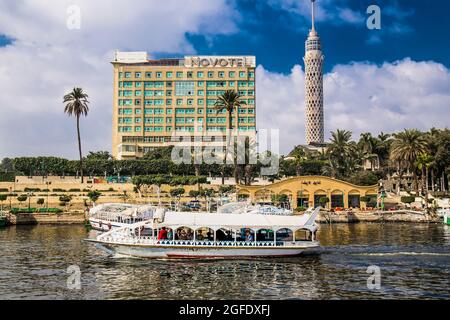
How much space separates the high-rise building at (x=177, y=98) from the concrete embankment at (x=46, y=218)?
279 ft

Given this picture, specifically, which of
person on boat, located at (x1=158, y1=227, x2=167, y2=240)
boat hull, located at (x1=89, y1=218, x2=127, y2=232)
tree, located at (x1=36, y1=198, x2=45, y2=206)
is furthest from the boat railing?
tree, located at (x1=36, y1=198, x2=45, y2=206)

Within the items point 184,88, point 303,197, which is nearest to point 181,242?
point 303,197

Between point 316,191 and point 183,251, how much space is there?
64489 mm

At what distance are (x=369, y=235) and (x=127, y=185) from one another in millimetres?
70916

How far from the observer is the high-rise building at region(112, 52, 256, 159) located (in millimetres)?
176125

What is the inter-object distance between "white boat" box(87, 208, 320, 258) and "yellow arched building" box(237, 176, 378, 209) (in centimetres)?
5832

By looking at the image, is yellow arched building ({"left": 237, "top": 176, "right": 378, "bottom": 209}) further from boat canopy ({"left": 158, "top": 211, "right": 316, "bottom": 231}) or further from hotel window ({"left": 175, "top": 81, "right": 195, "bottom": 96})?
hotel window ({"left": 175, "top": 81, "right": 195, "bottom": 96})

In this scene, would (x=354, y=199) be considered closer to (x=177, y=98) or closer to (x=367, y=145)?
(x=367, y=145)

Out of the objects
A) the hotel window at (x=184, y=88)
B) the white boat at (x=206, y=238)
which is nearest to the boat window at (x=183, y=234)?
the white boat at (x=206, y=238)

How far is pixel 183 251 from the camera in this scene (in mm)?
45188

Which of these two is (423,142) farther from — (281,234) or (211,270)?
(211,270)

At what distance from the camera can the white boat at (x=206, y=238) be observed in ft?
148

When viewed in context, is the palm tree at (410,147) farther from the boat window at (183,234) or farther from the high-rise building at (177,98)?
the high-rise building at (177,98)

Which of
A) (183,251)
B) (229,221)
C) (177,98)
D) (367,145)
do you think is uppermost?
(177,98)
